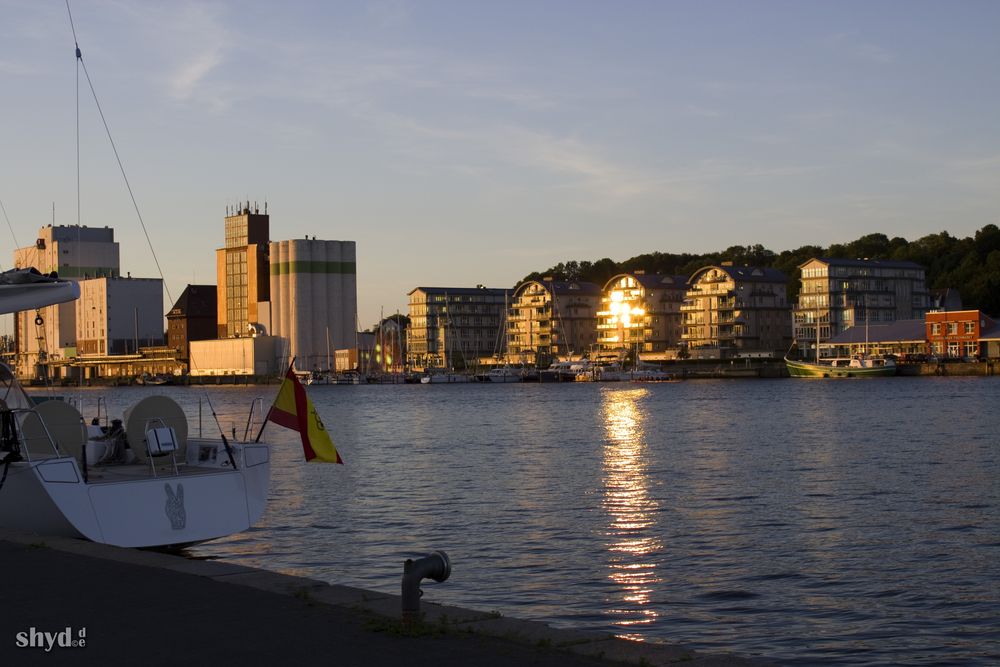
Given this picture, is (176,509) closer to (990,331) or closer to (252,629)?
(252,629)

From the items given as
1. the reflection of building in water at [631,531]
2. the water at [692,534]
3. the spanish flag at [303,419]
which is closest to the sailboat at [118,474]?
the spanish flag at [303,419]

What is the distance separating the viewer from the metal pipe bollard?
11.2 metres

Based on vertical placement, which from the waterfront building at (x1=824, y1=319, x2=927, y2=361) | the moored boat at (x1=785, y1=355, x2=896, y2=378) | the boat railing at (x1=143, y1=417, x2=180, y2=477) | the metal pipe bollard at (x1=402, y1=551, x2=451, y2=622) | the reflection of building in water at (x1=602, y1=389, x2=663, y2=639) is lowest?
the reflection of building in water at (x1=602, y1=389, x2=663, y2=639)

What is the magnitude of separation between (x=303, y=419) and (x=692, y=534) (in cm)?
1186

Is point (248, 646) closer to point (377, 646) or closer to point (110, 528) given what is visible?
point (377, 646)

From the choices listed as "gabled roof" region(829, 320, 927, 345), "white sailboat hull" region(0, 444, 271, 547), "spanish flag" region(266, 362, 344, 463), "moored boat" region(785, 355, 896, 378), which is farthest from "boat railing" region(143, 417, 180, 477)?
"gabled roof" region(829, 320, 927, 345)

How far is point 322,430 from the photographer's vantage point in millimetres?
20797

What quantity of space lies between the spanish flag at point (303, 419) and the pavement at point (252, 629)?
19.2 feet

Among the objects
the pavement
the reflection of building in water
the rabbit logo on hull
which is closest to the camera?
the pavement

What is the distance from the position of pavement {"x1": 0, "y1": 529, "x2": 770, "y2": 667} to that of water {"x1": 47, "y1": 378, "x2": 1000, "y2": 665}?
7.26 meters

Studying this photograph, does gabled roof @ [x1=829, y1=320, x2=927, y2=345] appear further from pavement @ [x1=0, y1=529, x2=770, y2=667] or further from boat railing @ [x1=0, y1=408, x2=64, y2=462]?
pavement @ [x1=0, y1=529, x2=770, y2=667]

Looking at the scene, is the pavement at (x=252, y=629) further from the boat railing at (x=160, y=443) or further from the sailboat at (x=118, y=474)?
the boat railing at (x=160, y=443)

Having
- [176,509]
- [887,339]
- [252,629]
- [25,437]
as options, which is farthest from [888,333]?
[252,629]

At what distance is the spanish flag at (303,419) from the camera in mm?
20344
